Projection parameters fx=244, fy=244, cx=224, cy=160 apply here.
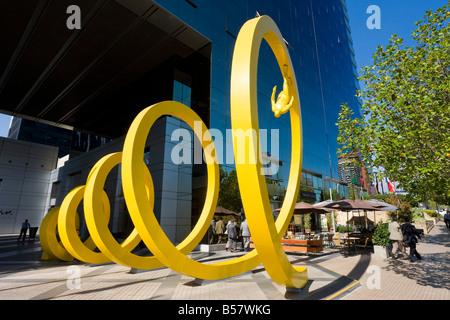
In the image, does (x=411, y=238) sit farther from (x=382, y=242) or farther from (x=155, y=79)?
(x=155, y=79)

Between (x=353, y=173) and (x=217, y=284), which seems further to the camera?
(x=353, y=173)

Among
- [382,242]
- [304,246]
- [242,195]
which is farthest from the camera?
[304,246]

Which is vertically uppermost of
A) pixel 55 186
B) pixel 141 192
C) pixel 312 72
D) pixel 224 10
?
pixel 312 72

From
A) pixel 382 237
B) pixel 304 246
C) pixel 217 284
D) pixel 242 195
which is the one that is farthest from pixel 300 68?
pixel 242 195

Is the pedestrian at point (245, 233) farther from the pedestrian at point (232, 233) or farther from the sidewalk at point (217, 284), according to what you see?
the sidewalk at point (217, 284)

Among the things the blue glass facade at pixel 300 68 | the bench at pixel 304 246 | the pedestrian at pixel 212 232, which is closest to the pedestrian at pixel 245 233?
the bench at pixel 304 246

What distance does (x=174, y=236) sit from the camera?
13.1 m

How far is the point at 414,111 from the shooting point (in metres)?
5.93

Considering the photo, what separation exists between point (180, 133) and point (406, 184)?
36.4 ft

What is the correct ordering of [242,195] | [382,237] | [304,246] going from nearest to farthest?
[242,195]
[382,237]
[304,246]

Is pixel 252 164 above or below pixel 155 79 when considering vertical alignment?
below

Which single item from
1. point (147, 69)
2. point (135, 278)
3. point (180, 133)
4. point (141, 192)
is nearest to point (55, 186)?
point (147, 69)

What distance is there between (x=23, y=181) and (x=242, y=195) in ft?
114
